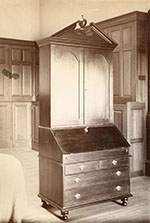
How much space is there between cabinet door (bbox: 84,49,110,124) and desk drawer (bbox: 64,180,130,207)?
2.52ft

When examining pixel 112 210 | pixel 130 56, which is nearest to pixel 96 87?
pixel 112 210

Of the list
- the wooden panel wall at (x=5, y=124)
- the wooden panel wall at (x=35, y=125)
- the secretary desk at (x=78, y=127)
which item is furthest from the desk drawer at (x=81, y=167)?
the wooden panel wall at (x=5, y=124)

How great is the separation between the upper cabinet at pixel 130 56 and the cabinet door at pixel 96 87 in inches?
58.2

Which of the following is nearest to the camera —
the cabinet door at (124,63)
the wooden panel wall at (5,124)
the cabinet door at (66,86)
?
the cabinet door at (66,86)

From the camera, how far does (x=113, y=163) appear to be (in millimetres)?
3627

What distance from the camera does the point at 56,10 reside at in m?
7.87

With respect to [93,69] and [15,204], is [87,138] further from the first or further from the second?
[15,204]

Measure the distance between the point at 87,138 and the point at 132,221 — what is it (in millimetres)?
988

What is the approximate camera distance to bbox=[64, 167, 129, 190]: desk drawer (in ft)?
11.0

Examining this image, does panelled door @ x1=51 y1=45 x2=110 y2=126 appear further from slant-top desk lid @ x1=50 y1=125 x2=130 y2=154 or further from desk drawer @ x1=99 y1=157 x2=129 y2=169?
desk drawer @ x1=99 y1=157 x2=129 y2=169

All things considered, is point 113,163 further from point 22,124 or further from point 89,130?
point 22,124

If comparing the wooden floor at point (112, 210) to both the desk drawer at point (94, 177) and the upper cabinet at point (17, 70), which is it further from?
the upper cabinet at point (17, 70)

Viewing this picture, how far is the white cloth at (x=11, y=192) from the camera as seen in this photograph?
1788 millimetres

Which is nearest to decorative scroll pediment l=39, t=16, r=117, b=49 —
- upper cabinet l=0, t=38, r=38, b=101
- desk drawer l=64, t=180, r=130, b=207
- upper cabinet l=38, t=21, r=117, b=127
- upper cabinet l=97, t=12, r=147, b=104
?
upper cabinet l=38, t=21, r=117, b=127
